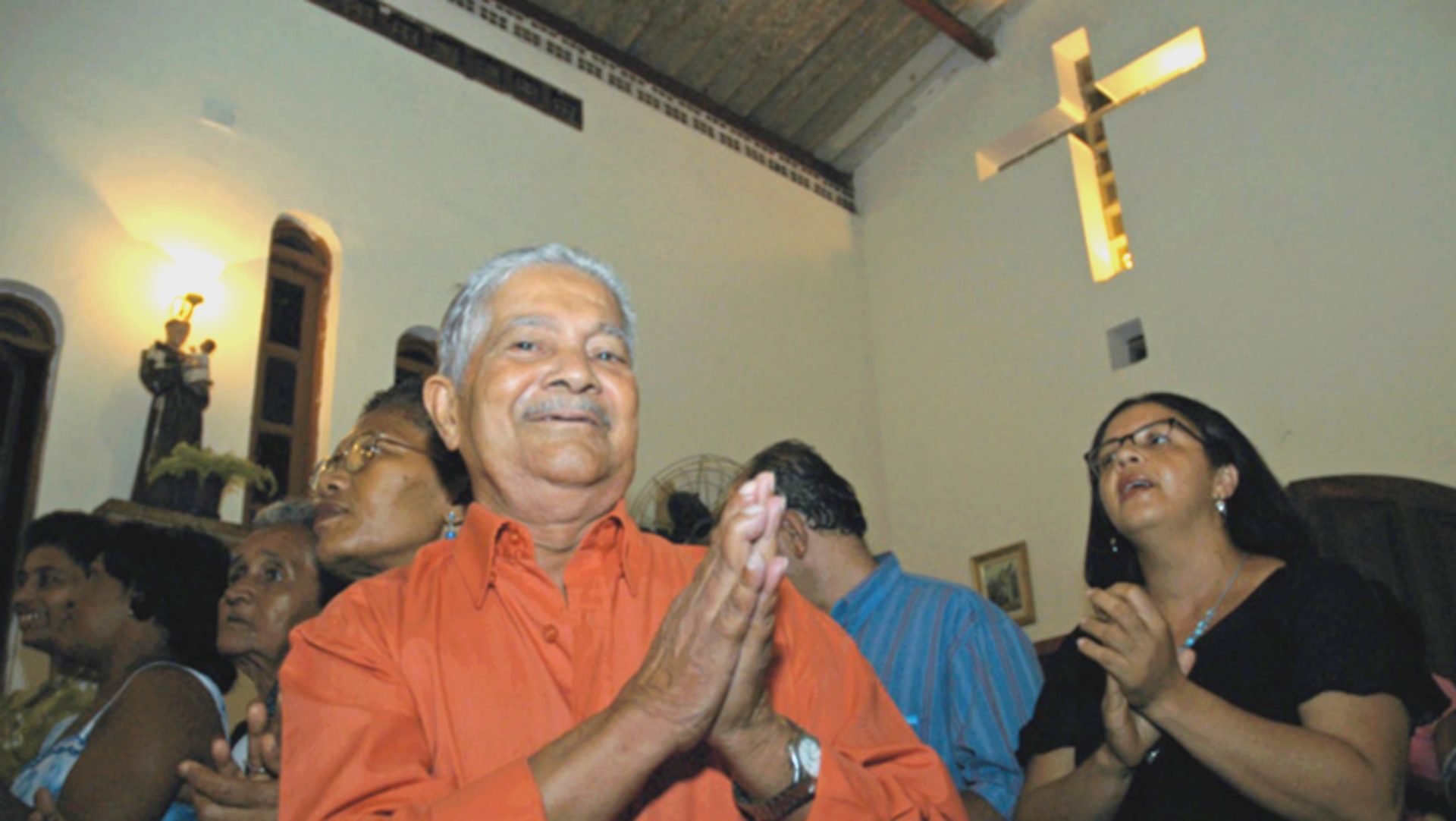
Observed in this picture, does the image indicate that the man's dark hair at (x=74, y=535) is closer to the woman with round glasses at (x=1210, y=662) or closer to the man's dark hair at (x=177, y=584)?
the man's dark hair at (x=177, y=584)

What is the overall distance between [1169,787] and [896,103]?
7.90m

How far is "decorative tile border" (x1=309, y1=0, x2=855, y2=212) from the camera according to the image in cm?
695

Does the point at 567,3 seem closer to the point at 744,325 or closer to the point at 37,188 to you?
the point at 744,325

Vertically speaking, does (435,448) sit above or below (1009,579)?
above

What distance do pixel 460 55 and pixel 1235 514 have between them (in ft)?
19.8

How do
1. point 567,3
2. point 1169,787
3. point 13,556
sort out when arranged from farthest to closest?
1. point 567,3
2. point 13,556
3. point 1169,787

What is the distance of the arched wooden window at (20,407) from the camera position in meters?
4.93

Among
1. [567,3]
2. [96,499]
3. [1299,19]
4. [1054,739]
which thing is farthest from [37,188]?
[1299,19]

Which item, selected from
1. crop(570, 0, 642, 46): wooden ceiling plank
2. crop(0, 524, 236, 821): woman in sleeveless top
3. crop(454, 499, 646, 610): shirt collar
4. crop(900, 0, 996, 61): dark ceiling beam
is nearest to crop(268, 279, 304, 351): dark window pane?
crop(570, 0, 642, 46): wooden ceiling plank

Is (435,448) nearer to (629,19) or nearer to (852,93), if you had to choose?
(629,19)

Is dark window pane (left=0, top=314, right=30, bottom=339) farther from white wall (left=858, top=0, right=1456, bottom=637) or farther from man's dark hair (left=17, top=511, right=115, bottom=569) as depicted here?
white wall (left=858, top=0, right=1456, bottom=637)

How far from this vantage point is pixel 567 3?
306 inches

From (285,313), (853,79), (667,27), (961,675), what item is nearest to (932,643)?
(961,675)

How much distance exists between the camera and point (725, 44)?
8.28 meters
